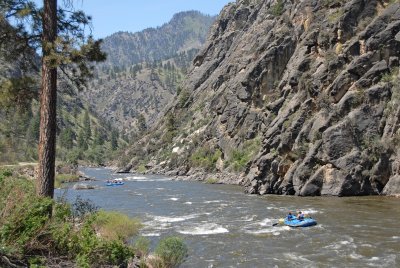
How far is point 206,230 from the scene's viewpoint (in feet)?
106

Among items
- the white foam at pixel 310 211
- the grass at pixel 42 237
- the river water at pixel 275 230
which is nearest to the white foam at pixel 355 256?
the river water at pixel 275 230

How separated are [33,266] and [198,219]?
29129mm

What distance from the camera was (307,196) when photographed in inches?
2051

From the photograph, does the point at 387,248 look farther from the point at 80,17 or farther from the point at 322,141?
the point at 322,141

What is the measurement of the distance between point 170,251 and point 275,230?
15213mm

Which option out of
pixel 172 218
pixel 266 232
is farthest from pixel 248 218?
pixel 172 218

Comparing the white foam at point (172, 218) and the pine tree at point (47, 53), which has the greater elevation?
the pine tree at point (47, 53)

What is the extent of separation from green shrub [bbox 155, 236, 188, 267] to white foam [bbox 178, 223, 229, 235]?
12.8m

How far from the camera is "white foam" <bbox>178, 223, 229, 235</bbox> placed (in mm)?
31425

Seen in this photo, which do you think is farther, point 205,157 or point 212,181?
point 205,157

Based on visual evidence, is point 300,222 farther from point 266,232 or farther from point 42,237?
point 42,237

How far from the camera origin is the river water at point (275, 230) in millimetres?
23281

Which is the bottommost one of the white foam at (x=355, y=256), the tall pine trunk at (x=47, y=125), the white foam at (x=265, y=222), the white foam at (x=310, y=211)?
the white foam at (x=355, y=256)

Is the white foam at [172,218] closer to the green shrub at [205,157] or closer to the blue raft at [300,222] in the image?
the blue raft at [300,222]
